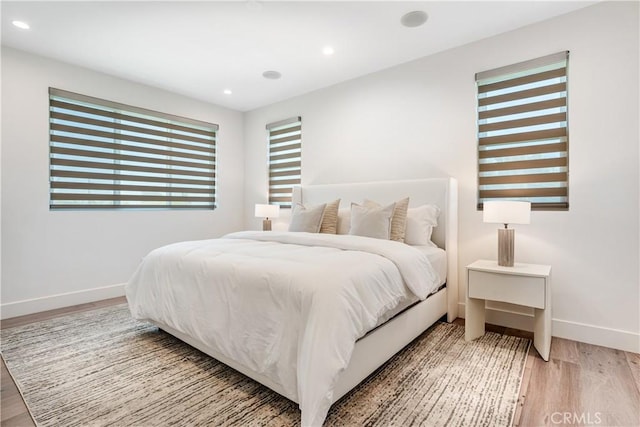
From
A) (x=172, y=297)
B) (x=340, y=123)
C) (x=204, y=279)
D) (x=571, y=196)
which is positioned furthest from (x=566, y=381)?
(x=340, y=123)

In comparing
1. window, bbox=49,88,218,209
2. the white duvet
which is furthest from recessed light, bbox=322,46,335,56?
window, bbox=49,88,218,209

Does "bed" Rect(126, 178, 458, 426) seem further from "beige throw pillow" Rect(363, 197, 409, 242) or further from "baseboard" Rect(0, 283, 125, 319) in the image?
"baseboard" Rect(0, 283, 125, 319)

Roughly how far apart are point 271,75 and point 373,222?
7.32ft

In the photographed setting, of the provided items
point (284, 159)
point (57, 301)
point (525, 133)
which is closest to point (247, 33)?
point (284, 159)

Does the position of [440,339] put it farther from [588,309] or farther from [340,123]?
[340,123]

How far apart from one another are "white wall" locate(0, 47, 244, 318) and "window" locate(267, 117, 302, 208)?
1.52 metres

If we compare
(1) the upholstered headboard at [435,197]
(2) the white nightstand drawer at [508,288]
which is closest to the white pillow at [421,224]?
(1) the upholstered headboard at [435,197]

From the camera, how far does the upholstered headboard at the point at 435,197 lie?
2893mm

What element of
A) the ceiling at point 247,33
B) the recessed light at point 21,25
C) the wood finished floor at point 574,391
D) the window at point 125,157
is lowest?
the wood finished floor at point 574,391

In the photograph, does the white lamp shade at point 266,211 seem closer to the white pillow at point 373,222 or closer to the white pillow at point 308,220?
the white pillow at point 308,220

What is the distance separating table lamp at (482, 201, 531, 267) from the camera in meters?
2.34

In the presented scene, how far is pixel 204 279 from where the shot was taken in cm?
197

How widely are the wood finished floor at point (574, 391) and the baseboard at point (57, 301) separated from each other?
127 cm

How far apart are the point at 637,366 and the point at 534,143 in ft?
5.72
